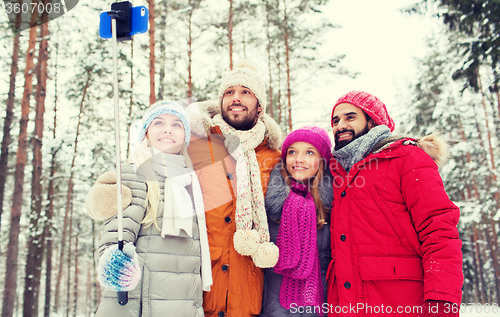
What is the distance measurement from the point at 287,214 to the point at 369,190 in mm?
735

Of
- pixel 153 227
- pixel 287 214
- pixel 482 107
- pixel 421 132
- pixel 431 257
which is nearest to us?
pixel 431 257

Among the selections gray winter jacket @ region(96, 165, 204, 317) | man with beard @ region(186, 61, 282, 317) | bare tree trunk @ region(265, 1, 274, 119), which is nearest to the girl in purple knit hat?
man with beard @ region(186, 61, 282, 317)

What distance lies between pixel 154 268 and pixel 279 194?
4.22ft

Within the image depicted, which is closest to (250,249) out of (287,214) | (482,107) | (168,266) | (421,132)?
(287,214)

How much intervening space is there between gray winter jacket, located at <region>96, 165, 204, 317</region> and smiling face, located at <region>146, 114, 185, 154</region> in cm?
34

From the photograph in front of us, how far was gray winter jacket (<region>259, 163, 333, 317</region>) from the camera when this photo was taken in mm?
2768

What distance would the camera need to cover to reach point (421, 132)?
1462cm

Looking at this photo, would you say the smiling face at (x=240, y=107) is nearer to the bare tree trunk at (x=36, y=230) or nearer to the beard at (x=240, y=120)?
the beard at (x=240, y=120)

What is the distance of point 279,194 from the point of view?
2.98m

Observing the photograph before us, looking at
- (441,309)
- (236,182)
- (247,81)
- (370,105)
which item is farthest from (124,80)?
(441,309)

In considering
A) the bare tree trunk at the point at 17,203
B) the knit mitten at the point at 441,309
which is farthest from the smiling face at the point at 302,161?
the bare tree trunk at the point at 17,203

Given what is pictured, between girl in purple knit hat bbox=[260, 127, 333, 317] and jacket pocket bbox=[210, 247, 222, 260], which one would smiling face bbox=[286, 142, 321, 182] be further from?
jacket pocket bbox=[210, 247, 222, 260]

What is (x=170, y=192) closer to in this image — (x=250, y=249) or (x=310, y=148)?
(x=250, y=249)

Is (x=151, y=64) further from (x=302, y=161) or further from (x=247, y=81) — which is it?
(x=302, y=161)
